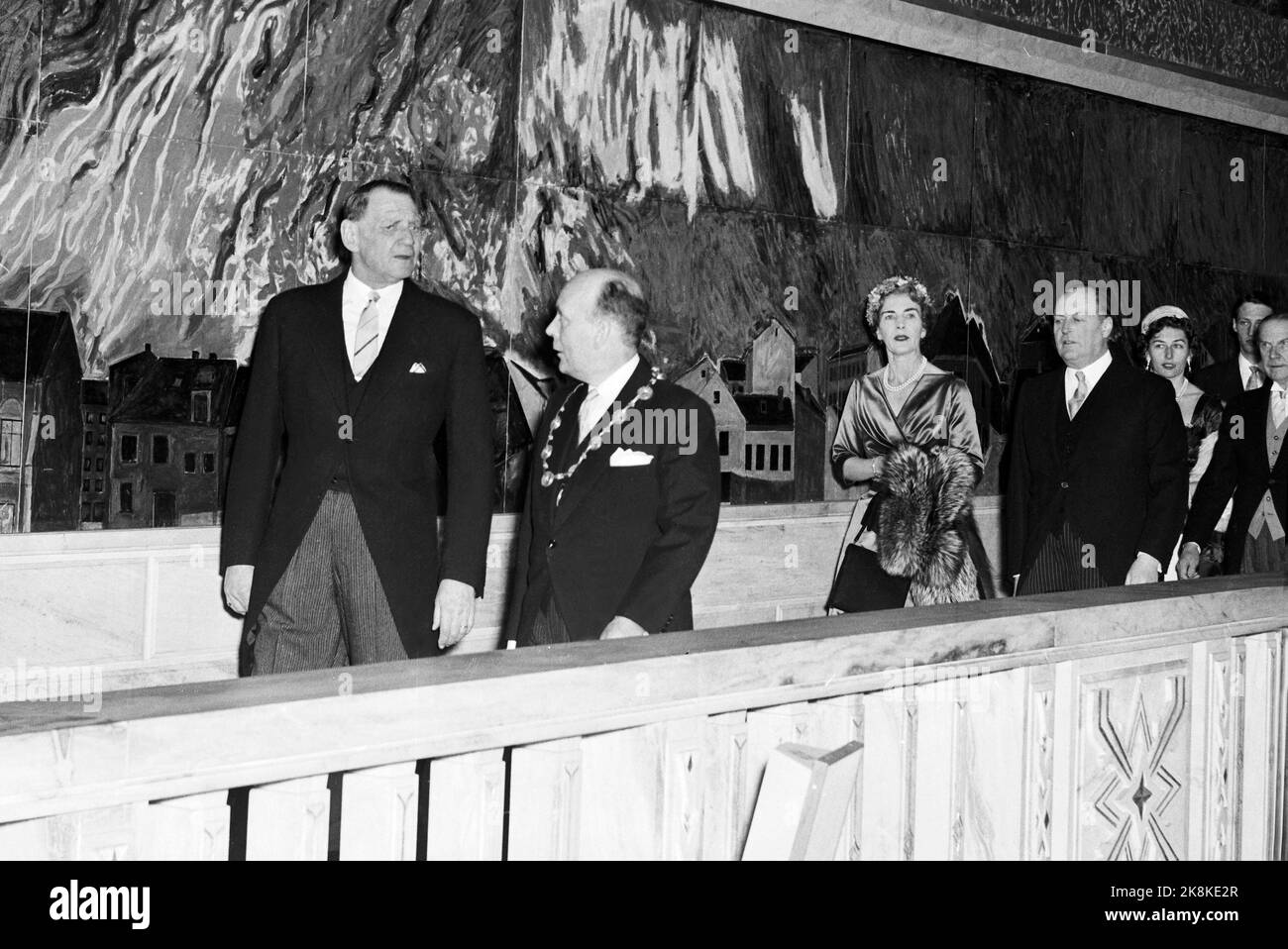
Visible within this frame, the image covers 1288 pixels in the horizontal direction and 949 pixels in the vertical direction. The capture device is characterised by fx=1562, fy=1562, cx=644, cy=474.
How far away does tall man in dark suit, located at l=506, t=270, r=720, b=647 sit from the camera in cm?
387

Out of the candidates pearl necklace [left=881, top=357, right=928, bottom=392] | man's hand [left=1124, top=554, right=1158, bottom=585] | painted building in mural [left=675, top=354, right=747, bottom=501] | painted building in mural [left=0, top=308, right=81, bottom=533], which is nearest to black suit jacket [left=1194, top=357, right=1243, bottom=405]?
painted building in mural [left=675, top=354, right=747, bottom=501]

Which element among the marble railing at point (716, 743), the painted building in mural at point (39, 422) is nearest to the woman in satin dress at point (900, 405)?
the marble railing at point (716, 743)

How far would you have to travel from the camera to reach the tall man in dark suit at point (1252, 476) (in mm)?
6605

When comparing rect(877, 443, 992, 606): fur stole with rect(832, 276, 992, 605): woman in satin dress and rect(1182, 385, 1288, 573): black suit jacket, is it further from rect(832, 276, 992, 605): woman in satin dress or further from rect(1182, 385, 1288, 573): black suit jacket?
rect(1182, 385, 1288, 573): black suit jacket

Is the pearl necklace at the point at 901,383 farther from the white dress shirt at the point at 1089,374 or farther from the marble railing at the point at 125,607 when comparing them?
the marble railing at the point at 125,607

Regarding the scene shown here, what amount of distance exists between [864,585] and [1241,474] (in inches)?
76.7

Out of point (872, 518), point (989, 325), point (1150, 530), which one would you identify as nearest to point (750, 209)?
point (989, 325)

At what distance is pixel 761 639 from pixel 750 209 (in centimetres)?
603

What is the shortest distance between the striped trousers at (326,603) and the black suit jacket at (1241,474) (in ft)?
12.6

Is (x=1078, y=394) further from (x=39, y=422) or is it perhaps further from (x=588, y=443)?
(x=39, y=422)

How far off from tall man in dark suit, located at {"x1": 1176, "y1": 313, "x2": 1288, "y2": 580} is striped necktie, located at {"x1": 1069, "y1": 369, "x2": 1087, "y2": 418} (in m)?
1.12

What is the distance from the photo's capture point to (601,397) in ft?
13.3

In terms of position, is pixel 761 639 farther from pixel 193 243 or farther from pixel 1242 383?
pixel 1242 383

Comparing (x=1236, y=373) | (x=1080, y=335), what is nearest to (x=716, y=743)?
(x=1080, y=335)
